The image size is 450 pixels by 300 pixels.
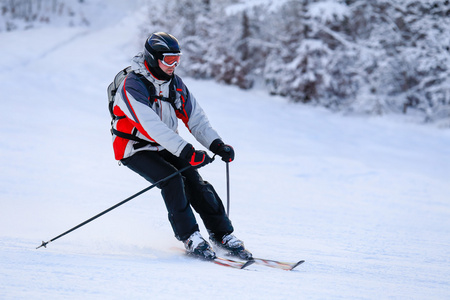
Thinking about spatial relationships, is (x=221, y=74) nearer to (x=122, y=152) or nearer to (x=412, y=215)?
(x=412, y=215)

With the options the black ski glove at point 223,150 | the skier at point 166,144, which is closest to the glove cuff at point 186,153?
the skier at point 166,144

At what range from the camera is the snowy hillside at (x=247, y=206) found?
8.29 feet

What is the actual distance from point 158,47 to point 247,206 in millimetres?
2849

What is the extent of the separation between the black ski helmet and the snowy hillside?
1.53 meters

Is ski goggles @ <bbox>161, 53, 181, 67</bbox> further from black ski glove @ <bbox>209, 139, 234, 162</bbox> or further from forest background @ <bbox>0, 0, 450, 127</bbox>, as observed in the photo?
forest background @ <bbox>0, 0, 450, 127</bbox>

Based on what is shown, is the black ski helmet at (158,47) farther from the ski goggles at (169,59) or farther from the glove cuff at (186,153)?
the glove cuff at (186,153)

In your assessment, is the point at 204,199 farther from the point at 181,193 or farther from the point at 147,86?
the point at 147,86

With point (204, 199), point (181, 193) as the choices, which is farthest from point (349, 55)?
point (181, 193)

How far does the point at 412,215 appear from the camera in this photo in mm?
5352

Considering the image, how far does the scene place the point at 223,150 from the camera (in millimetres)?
3338

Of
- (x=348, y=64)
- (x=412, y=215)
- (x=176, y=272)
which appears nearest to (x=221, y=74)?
(x=348, y=64)

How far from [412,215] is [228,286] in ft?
12.6

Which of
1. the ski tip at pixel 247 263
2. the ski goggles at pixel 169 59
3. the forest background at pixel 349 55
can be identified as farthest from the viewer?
the forest background at pixel 349 55

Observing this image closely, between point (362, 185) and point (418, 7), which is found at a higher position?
point (418, 7)
